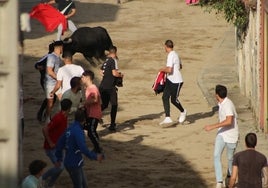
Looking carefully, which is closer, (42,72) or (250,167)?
Result: (250,167)

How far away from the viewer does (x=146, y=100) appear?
884 inches

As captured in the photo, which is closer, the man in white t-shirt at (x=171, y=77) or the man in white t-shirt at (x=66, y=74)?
the man in white t-shirt at (x=66, y=74)

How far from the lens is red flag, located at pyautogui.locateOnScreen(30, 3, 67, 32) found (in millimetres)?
23766

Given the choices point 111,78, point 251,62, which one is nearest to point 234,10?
point 251,62

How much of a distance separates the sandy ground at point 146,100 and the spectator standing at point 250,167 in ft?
9.20

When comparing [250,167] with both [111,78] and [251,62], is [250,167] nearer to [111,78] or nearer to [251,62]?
[111,78]

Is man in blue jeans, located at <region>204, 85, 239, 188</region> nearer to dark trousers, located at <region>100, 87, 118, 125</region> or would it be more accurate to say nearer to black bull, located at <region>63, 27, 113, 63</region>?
dark trousers, located at <region>100, 87, 118, 125</region>

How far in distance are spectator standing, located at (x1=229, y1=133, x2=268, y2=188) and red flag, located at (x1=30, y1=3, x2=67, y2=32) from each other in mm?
11811

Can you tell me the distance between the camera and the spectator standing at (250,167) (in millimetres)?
12453

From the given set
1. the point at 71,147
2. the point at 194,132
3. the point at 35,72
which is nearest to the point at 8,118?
the point at 71,147

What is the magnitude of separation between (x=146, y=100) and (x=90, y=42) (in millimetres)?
4500

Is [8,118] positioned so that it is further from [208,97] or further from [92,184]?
[208,97]

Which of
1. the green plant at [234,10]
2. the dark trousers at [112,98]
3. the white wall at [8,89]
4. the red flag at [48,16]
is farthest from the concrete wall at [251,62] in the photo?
the white wall at [8,89]

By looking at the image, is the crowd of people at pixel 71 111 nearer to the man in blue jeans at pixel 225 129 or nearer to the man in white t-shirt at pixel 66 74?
the man in white t-shirt at pixel 66 74
